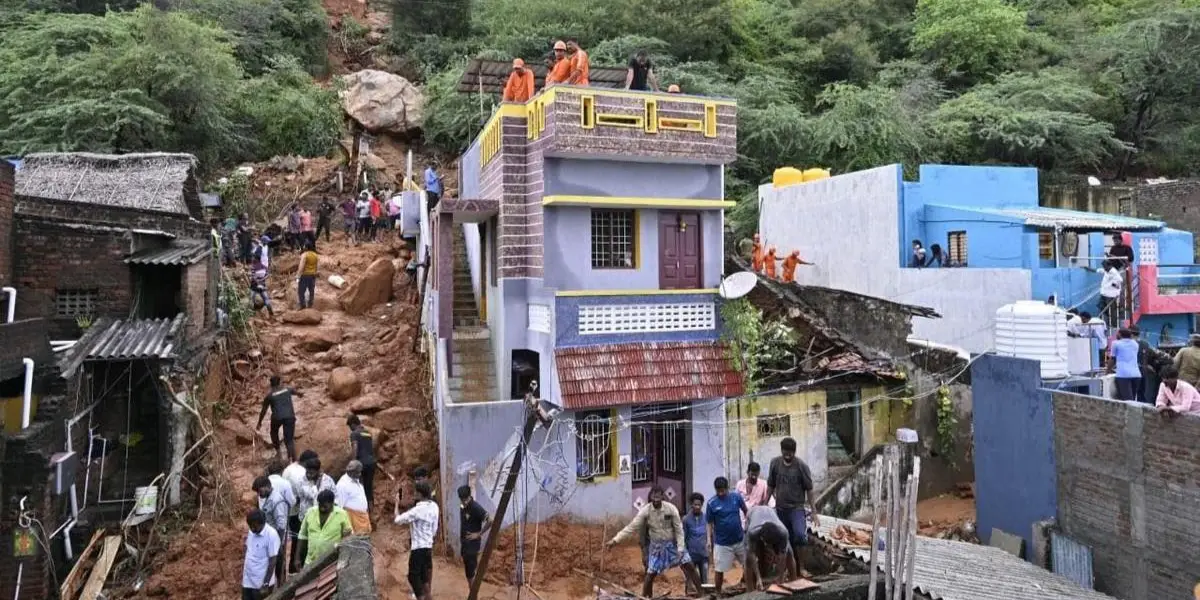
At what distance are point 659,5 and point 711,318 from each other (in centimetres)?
2291

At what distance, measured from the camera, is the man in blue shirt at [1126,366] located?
11.6 metres

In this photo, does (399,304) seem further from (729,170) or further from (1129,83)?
(1129,83)

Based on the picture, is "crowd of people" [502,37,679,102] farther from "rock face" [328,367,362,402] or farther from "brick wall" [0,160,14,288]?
"brick wall" [0,160,14,288]

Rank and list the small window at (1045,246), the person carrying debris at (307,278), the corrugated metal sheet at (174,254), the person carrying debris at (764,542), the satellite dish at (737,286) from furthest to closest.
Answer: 1. the small window at (1045,246)
2. the person carrying debris at (307,278)
3. the corrugated metal sheet at (174,254)
4. the satellite dish at (737,286)
5. the person carrying debris at (764,542)

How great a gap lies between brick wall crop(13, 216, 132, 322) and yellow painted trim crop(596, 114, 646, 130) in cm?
903

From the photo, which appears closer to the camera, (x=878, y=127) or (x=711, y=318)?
(x=711, y=318)

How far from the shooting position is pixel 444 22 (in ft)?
137

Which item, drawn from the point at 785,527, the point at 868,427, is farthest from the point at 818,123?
the point at 785,527

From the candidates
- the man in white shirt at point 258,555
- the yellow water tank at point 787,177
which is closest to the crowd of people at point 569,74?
the man in white shirt at point 258,555

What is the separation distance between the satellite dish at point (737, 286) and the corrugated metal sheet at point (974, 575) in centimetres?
423

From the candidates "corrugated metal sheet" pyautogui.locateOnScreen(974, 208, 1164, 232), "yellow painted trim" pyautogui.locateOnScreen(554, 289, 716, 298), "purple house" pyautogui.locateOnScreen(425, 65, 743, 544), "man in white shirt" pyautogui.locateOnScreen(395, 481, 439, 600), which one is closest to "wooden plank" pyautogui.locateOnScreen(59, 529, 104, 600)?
"man in white shirt" pyautogui.locateOnScreen(395, 481, 439, 600)

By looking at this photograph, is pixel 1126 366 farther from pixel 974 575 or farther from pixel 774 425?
pixel 774 425

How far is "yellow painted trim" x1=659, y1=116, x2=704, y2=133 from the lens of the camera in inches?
545

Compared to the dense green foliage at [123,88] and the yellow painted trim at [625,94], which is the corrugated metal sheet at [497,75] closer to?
the yellow painted trim at [625,94]
